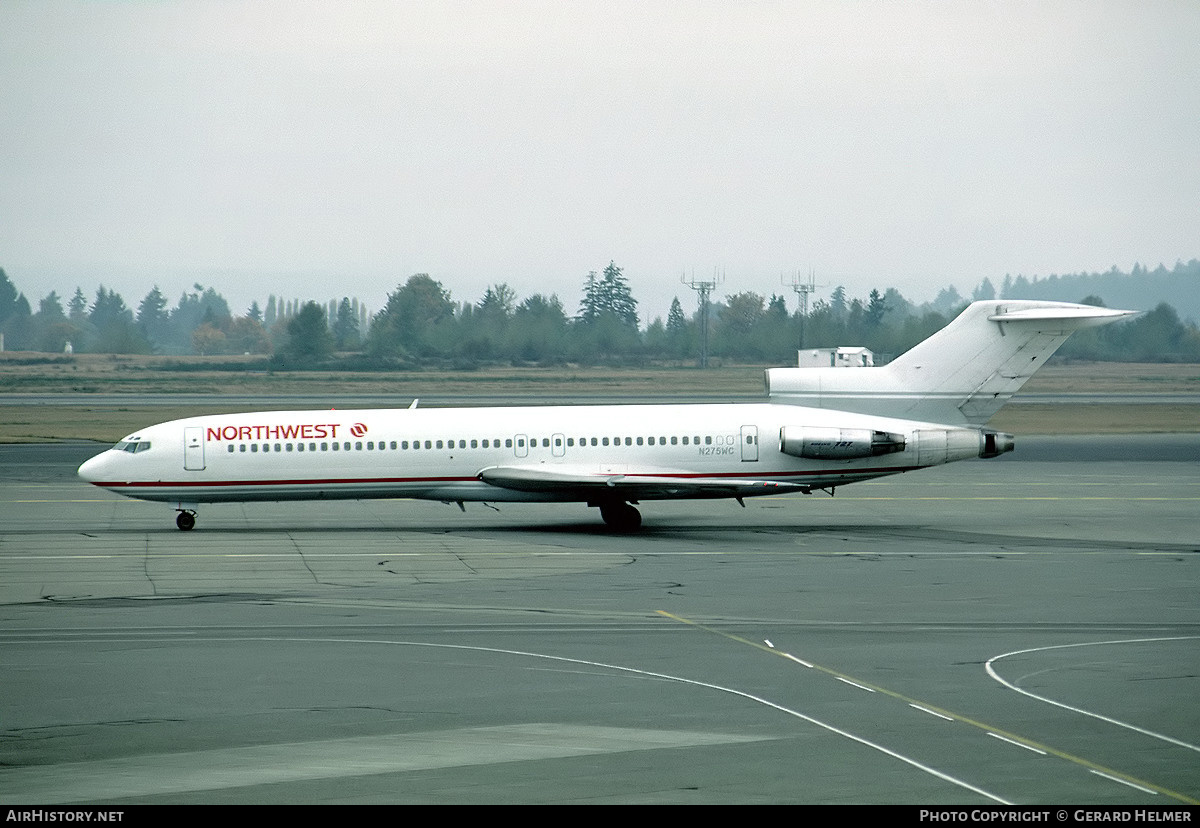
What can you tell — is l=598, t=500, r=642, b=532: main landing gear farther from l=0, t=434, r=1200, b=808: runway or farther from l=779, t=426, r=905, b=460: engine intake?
l=779, t=426, r=905, b=460: engine intake

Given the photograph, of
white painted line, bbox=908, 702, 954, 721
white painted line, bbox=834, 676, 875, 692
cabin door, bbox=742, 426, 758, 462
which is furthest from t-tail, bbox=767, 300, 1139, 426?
white painted line, bbox=908, 702, 954, 721

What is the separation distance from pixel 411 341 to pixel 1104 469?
293 ft

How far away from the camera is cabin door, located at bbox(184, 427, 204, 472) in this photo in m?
34.2

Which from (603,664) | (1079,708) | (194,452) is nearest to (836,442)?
(194,452)

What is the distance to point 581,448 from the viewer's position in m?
34.1

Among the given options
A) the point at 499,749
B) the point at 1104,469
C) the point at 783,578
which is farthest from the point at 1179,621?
the point at 1104,469

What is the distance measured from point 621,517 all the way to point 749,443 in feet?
12.1

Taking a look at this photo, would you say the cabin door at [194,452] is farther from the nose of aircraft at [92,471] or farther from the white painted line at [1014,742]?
the white painted line at [1014,742]

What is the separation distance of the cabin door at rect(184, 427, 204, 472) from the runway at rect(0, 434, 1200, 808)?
5.56 feet

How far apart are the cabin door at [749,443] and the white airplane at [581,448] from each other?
4 cm

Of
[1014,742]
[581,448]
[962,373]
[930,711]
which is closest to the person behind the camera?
[1014,742]

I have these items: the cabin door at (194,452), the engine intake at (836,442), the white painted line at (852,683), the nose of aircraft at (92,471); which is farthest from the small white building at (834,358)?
the white painted line at (852,683)

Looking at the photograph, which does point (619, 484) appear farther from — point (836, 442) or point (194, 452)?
point (194, 452)
